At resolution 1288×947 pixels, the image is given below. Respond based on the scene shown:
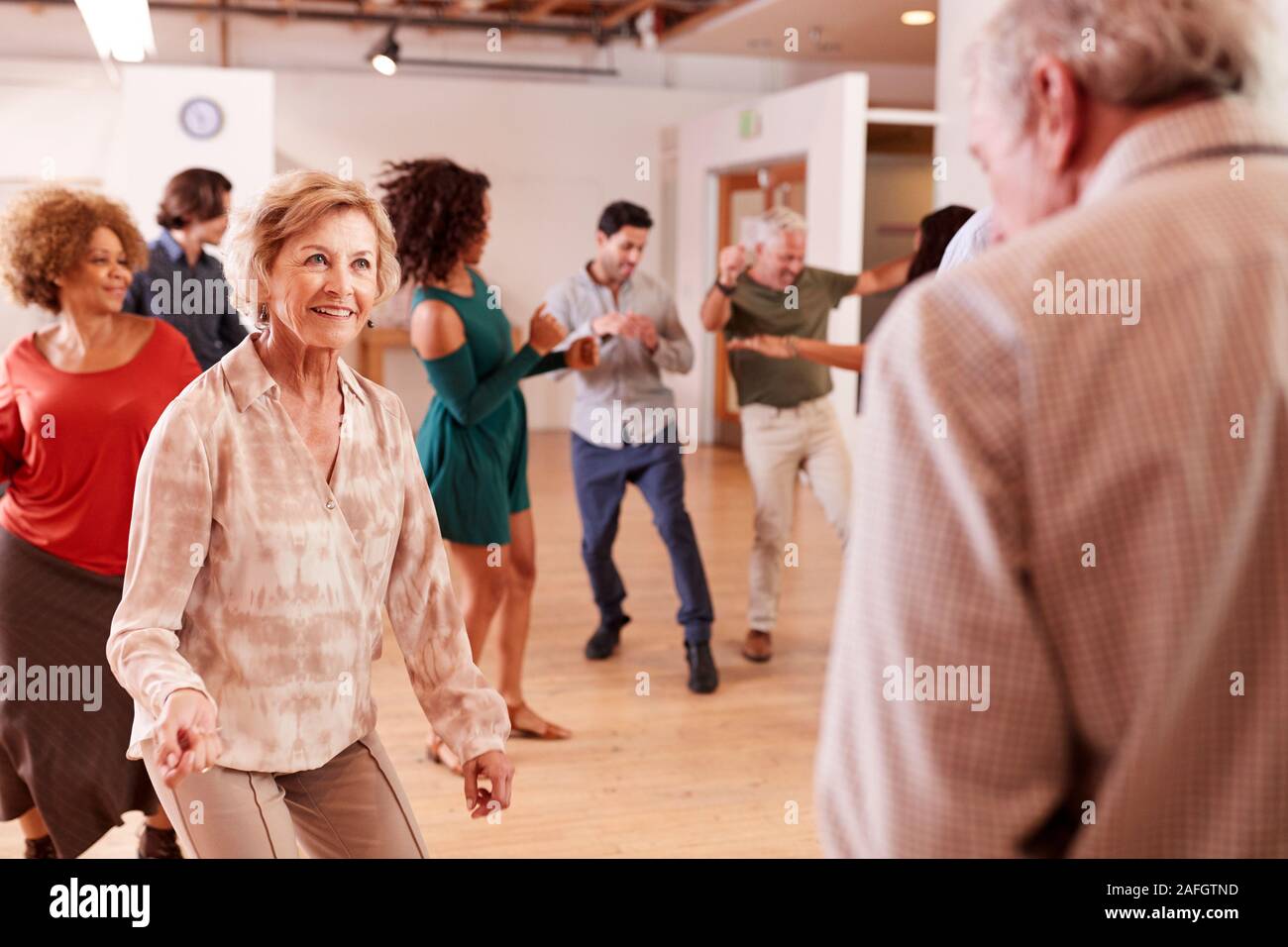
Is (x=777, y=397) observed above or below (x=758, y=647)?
above

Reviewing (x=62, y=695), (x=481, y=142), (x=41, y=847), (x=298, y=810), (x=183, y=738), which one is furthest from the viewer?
(x=481, y=142)

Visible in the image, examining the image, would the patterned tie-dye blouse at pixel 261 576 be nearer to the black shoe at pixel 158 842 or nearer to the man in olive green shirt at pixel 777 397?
the black shoe at pixel 158 842

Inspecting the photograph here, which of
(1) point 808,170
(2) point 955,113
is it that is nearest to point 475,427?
(2) point 955,113

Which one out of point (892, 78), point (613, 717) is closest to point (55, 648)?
point (613, 717)

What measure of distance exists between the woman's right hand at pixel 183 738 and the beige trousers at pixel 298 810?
109mm

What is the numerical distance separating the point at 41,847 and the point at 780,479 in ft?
9.98

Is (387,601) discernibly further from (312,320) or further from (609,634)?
(609,634)

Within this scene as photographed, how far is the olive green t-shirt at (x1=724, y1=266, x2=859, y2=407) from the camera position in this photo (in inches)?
202

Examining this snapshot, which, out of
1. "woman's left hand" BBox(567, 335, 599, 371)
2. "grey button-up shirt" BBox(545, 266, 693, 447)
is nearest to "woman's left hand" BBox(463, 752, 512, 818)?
"woman's left hand" BBox(567, 335, 599, 371)

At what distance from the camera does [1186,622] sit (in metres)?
0.88

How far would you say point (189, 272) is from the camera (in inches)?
180

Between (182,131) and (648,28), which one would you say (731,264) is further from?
(648,28)

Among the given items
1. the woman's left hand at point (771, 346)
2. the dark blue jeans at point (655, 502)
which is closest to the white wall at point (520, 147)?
the dark blue jeans at point (655, 502)
